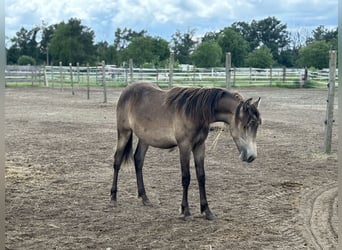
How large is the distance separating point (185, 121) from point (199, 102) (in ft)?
0.75

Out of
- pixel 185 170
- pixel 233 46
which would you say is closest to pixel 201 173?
pixel 185 170

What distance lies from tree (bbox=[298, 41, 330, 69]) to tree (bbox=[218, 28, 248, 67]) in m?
5.03

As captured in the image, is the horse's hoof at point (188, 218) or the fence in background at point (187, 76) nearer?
the horse's hoof at point (188, 218)

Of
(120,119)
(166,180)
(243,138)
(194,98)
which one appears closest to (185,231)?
(243,138)

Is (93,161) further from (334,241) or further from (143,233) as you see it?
(334,241)

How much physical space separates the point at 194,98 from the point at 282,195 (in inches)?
70.5

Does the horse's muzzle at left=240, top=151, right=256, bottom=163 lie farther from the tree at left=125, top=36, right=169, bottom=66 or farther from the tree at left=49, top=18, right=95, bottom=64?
the tree at left=49, top=18, right=95, bottom=64

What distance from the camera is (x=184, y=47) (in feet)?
151

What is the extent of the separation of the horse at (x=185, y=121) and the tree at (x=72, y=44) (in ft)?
149

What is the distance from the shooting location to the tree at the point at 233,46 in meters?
36.9

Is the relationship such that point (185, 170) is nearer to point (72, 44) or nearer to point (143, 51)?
point (143, 51)

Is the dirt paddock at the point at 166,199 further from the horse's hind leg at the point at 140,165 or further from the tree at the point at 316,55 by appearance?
the tree at the point at 316,55

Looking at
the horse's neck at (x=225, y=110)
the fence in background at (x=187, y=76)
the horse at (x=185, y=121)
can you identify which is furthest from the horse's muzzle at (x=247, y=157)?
the fence in background at (x=187, y=76)

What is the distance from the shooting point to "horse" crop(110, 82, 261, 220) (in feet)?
12.7
